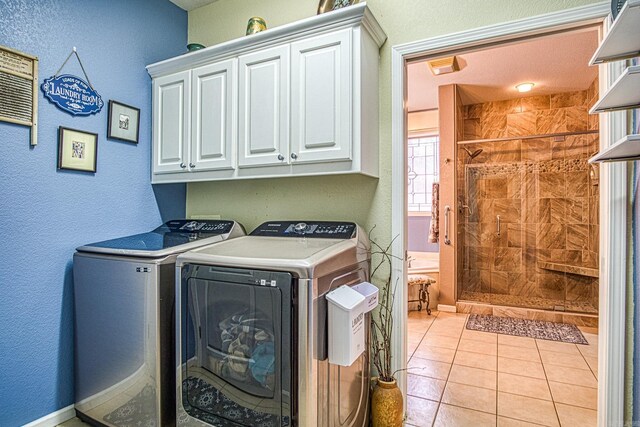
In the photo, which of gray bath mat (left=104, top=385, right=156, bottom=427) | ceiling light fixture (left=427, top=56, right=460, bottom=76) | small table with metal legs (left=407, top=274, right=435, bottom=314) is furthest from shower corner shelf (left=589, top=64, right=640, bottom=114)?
small table with metal legs (left=407, top=274, right=435, bottom=314)

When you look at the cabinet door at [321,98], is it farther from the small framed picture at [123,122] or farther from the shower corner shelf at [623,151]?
the small framed picture at [123,122]

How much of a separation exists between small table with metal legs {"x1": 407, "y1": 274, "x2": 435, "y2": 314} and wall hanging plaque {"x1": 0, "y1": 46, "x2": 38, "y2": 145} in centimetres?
360

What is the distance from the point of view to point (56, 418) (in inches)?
77.4

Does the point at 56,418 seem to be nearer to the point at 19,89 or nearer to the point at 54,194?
the point at 54,194

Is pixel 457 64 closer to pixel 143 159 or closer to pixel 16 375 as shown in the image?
pixel 143 159

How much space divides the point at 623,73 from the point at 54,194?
264 centimetres

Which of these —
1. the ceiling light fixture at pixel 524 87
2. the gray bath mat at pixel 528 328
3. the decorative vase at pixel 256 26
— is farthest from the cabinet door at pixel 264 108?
the ceiling light fixture at pixel 524 87

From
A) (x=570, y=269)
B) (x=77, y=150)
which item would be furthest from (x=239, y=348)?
(x=570, y=269)

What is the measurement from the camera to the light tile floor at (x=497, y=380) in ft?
6.72

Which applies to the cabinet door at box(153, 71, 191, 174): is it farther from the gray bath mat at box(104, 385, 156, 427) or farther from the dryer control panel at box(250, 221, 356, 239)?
the gray bath mat at box(104, 385, 156, 427)

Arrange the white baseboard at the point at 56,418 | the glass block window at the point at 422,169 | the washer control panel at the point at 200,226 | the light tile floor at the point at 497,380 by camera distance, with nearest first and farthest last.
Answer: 1. the white baseboard at the point at 56,418
2. the light tile floor at the point at 497,380
3. the washer control panel at the point at 200,226
4. the glass block window at the point at 422,169

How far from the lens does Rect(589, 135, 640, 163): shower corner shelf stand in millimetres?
1129

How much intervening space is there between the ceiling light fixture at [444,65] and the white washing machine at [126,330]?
272 cm

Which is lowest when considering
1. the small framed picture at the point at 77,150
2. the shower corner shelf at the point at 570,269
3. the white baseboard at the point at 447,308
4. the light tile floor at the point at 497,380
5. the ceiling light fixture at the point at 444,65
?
the light tile floor at the point at 497,380
